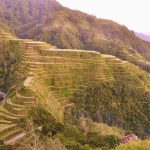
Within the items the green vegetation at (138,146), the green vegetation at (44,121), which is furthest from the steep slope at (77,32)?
the green vegetation at (138,146)

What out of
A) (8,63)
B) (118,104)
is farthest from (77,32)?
(8,63)

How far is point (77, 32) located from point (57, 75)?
104m

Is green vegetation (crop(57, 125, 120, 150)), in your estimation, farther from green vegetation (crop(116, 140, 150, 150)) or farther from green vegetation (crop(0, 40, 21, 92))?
green vegetation (crop(0, 40, 21, 92))

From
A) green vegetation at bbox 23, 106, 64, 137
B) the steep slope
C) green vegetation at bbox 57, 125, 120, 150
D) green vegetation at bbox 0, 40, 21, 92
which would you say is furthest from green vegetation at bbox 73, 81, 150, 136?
the steep slope

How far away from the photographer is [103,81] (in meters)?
75.2

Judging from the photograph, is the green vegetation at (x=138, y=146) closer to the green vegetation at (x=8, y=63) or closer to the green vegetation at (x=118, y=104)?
the green vegetation at (x=8, y=63)

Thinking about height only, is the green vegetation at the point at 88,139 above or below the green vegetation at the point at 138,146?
below

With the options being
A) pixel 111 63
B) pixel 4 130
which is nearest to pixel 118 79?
pixel 111 63

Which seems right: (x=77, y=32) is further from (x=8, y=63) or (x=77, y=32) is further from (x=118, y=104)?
(x=8, y=63)

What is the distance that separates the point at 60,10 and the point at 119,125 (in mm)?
131734

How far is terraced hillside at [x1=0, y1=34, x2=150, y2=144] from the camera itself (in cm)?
4828

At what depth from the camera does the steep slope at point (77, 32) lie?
142488 mm

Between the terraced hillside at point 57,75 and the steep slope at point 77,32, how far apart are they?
4335cm

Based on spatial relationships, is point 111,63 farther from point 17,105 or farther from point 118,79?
point 17,105
